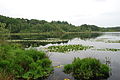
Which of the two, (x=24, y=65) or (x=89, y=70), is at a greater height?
(x=24, y=65)

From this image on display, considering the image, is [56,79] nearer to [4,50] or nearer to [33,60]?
[33,60]

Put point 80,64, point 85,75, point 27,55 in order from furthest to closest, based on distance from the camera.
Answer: point 27,55
point 80,64
point 85,75

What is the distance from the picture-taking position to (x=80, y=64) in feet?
38.5

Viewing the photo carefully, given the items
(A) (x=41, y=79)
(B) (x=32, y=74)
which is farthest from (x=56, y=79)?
(B) (x=32, y=74)

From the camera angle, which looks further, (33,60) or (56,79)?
(33,60)

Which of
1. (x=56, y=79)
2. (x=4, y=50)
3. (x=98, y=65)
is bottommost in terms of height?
(x=56, y=79)

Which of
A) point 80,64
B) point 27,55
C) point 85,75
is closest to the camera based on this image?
point 85,75

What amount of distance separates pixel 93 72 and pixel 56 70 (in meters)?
3.36

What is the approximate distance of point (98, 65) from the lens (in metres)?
11.5

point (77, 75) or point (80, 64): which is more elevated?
point (80, 64)

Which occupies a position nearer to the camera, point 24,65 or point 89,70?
point 89,70

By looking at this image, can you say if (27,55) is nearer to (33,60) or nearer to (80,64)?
(33,60)

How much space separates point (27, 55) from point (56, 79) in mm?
3269

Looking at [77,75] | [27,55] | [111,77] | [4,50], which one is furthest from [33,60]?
[111,77]
